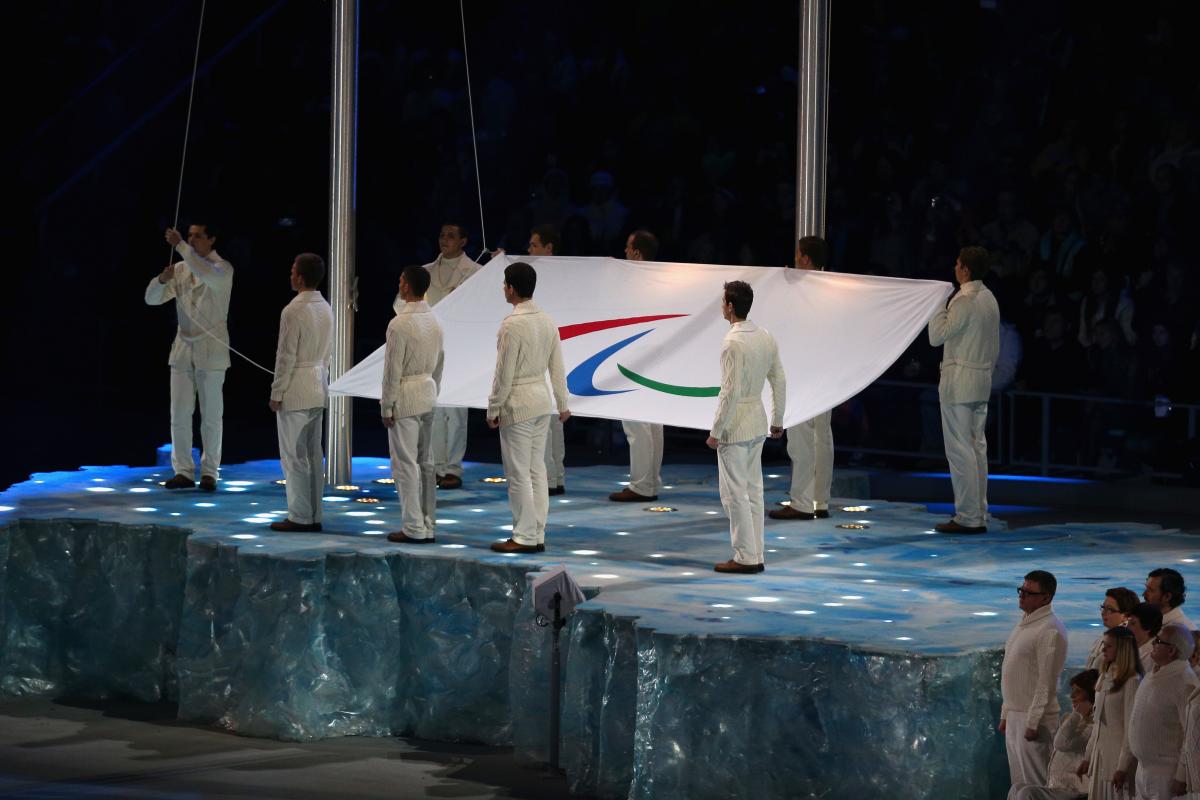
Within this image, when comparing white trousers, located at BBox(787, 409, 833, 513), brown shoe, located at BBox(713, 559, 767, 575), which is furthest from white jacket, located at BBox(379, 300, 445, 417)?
white trousers, located at BBox(787, 409, 833, 513)

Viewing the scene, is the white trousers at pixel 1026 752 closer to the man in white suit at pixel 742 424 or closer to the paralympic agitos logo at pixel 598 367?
the man in white suit at pixel 742 424

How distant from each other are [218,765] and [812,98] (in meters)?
5.23

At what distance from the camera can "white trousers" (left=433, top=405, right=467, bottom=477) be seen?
13328 mm

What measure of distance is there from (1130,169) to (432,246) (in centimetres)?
650

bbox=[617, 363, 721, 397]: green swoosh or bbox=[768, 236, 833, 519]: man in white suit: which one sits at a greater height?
bbox=[617, 363, 721, 397]: green swoosh

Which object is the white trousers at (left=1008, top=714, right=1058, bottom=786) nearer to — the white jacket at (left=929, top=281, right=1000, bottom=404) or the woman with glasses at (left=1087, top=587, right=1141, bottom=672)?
the woman with glasses at (left=1087, top=587, right=1141, bottom=672)

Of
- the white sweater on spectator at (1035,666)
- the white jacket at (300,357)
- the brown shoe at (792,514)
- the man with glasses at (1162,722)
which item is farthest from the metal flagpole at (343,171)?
the man with glasses at (1162,722)

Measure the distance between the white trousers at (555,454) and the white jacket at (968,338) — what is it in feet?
8.72

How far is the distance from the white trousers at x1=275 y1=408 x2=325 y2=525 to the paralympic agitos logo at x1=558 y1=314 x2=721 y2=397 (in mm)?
1492

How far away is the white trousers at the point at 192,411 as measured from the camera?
1287 cm

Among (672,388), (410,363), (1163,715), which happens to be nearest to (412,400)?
(410,363)

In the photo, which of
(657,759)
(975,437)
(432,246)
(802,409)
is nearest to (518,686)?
(657,759)

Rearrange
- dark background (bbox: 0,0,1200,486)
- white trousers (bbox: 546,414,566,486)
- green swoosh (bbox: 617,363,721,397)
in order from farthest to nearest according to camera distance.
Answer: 1. dark background (bbox: 0,0,1200,486)
2. white trousers (bbox: 546,414,566,486)
3. green swoosh (bbox: 617,363,721,397)

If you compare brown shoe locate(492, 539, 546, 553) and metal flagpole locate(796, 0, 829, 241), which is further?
metal flagpole locate(796, 0, 829, 241)
